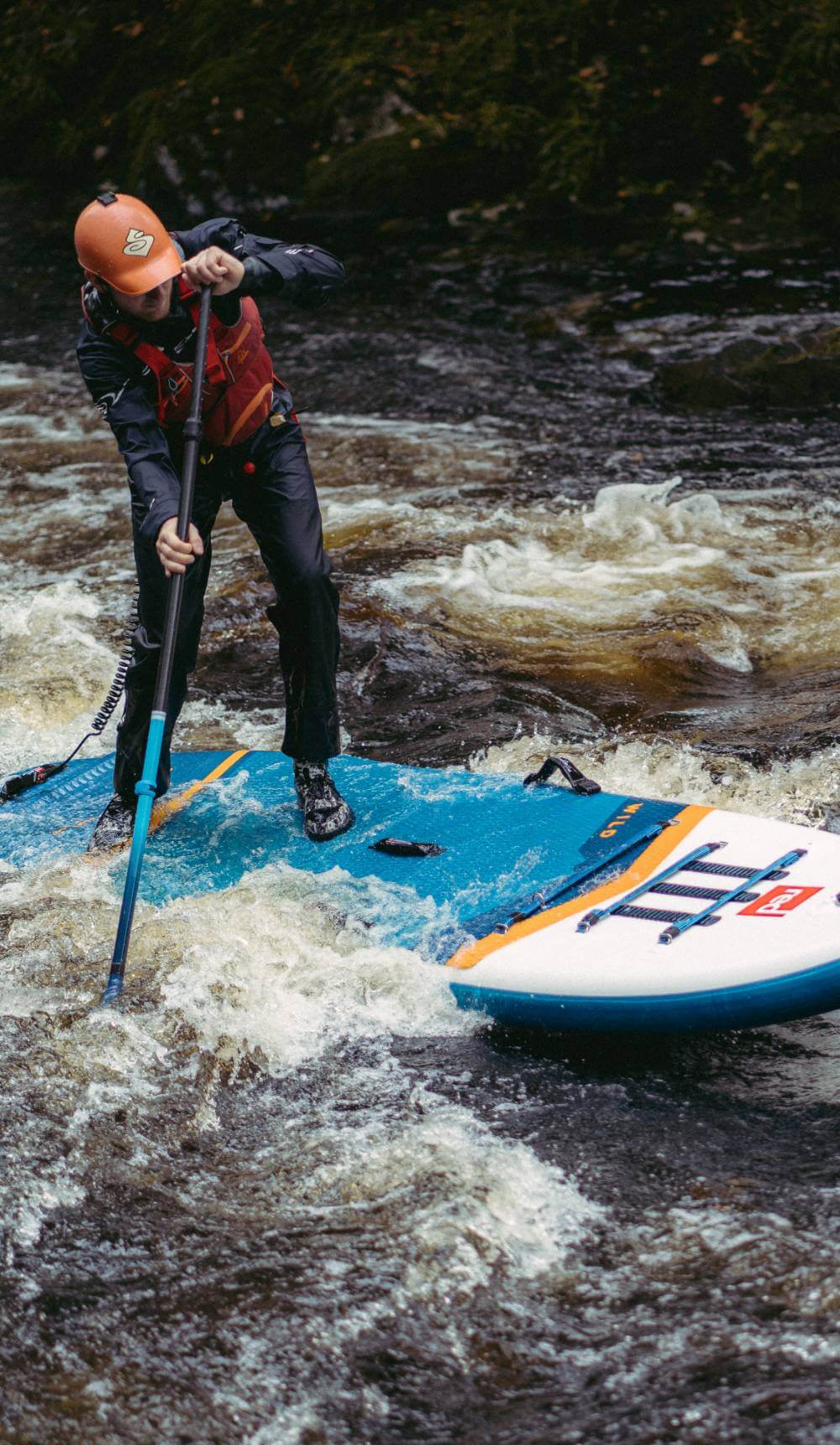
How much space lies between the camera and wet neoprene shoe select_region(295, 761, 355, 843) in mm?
3881

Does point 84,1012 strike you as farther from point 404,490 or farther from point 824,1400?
point 404,490

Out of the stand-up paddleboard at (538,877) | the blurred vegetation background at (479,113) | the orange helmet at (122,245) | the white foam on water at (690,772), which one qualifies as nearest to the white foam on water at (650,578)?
the white foam on water at (690,772)

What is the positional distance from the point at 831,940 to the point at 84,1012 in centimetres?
180

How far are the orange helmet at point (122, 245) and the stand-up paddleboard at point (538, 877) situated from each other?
5.17 feet

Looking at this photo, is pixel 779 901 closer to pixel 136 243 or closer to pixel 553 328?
pixel 136 243

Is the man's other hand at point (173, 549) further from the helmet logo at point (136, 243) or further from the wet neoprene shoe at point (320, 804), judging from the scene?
the wet neoprene shoe at point (320, 804)

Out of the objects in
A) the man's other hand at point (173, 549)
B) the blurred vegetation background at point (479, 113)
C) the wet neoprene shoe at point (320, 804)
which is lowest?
the wet neoprene shoe at point (320, 804)

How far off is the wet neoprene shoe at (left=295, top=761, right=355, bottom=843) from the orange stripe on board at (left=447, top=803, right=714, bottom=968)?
2.49 ft

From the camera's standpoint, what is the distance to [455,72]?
12.6 meters

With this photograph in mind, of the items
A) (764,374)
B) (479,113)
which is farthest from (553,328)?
(479,113)

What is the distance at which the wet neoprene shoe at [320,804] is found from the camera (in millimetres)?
3881

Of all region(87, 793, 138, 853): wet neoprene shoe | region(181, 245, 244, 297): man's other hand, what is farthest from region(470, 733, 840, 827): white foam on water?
region(181, 245, 244, 297): man's other hand

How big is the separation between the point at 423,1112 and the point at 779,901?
3.08ft

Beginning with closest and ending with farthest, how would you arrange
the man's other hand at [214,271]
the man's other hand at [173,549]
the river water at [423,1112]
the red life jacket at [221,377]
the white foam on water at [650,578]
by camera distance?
the river water at [423,1112] < the man's other hand at [173,549] < the man's other hand at [214,271] < the red life jacket at [221,377] < the white foam on water at [650,578]
